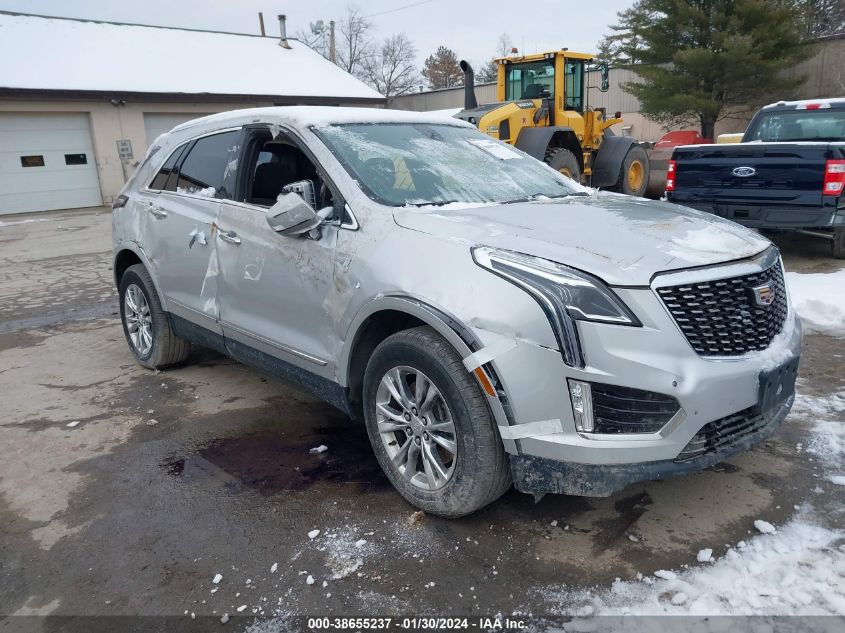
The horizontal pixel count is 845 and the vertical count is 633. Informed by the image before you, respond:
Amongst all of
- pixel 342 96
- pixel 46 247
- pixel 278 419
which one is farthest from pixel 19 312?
pixel 342 96

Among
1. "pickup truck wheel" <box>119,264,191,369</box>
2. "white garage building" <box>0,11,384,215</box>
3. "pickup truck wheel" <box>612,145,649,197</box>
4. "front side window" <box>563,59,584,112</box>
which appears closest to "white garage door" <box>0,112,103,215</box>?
"white garage building" <box>0,11,384,215</box>

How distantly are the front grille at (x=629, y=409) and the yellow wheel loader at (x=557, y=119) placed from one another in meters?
9.59

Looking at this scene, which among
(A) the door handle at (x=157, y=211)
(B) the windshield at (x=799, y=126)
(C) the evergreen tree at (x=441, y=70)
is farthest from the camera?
(C) the evergreen tree at (x=441, y=70)

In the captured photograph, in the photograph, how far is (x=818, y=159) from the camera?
724 cm

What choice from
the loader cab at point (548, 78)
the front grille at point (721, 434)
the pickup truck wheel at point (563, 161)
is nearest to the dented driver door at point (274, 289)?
the front grille at point (721, 434)

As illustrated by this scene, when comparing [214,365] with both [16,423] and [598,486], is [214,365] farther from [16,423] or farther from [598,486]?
[598,486]

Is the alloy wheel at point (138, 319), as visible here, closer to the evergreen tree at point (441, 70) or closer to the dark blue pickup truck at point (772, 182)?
the dark blue pickup truck at point (772, 182)

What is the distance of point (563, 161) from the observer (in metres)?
12.4

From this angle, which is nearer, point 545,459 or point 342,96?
point 545,459

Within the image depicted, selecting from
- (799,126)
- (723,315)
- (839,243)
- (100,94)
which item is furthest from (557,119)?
(100,94)

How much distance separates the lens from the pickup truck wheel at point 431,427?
9.04 ft

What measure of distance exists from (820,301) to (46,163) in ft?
69.4

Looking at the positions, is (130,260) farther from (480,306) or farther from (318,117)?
(480,306)

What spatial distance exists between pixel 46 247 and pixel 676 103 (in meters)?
21.4
